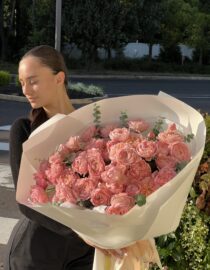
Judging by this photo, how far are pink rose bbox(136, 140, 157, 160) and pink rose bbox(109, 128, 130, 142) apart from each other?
67mm

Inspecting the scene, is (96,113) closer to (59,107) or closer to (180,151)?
(59,107)

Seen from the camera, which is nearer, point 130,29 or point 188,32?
point 130,29

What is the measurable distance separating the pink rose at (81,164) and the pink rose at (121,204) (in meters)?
0.16

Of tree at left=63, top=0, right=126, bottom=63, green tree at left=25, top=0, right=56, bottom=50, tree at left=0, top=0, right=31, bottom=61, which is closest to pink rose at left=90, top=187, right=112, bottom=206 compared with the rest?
tree at left=63, top=0, right=126, bottom=63

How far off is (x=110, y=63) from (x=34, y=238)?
37072 mm

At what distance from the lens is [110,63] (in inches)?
1542

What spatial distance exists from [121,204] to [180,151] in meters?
0.29

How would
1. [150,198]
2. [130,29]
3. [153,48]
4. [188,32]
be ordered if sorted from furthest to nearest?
1. [153,48]
2. [188,32]
3. [130,29]
4. [150,198]

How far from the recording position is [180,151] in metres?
2.17

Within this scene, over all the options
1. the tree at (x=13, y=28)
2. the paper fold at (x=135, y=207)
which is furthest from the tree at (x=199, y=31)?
the paper fold at (x=135, y=207)

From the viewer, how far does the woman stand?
242 centimetres

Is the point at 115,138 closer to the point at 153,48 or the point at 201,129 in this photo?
the point at 201,129

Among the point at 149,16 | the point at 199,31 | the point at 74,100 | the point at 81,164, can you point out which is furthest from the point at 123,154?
the point at 199,31

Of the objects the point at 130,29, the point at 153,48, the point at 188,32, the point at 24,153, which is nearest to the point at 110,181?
the point at 24,153
